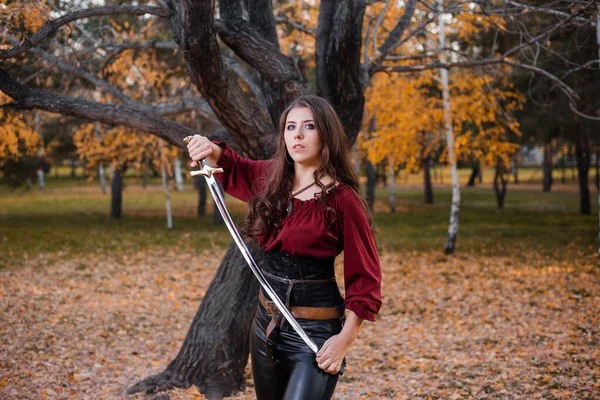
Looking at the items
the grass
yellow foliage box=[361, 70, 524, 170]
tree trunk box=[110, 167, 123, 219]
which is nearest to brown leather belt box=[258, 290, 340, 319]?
the grass

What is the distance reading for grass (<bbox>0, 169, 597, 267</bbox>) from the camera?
13.9 meters

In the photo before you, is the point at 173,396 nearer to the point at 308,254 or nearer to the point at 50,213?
the point at 308,254

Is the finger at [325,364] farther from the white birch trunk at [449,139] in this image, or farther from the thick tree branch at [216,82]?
the white birch trunk at [449,139]

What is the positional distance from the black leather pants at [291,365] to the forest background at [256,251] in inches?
32.0

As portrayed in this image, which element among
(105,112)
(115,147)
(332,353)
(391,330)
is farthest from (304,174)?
(115,147)

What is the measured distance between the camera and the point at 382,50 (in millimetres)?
5910

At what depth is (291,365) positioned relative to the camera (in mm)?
2615

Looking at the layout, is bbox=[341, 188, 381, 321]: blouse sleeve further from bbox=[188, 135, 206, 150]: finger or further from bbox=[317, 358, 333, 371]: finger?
bbox=[188, 135, 206, 150]: finger

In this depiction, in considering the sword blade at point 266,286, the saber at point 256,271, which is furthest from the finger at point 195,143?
the sword blade at point 266,286

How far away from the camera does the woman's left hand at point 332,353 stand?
2484mm

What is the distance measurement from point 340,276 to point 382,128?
377cm

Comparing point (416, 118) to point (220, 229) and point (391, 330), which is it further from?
point (220, 229)

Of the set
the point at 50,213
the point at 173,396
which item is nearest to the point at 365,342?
the point at 173,396

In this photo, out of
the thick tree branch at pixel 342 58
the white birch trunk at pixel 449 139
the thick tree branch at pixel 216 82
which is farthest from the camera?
the white birch trunk at pixel 449 139
